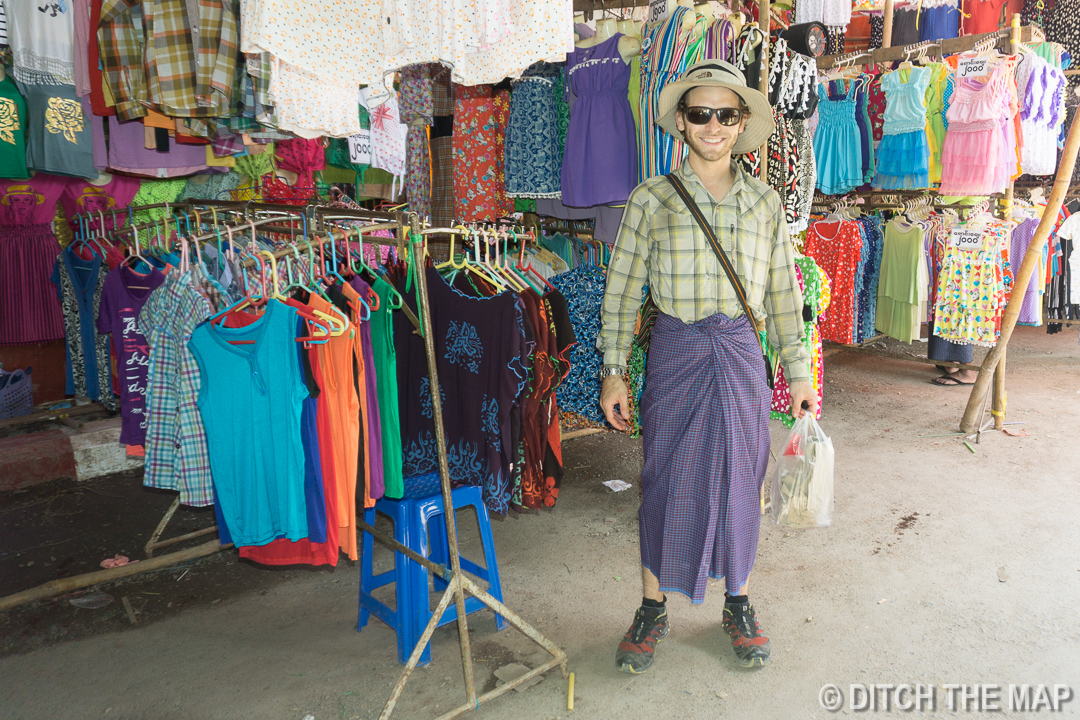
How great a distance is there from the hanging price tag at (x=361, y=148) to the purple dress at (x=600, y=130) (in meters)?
1.61

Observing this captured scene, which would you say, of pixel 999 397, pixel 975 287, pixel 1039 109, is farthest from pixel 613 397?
pixel 1039 109

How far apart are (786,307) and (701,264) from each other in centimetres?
43

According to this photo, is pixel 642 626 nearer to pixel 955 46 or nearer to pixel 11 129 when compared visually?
pixel 11 129

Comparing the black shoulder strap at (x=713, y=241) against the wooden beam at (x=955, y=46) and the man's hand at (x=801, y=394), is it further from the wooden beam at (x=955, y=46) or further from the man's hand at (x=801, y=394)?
the wooden beam at (x=955, y=46)

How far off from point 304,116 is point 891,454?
4.14 m

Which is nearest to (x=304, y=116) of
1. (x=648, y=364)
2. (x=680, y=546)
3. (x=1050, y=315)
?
(x=648, y=364)

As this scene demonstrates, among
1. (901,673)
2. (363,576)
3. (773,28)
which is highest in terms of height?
(773,28)

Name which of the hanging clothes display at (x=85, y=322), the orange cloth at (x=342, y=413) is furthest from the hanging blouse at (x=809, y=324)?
the hanging clothes display at (x=85, y=322)

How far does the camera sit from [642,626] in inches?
106

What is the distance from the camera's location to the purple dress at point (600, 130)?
380 cm

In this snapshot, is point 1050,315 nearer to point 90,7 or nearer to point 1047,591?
point 1047,591

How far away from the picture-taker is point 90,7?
3652mm

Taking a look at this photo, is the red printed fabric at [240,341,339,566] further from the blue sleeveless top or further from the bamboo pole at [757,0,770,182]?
the bamboo pole at [757,0,770,182]

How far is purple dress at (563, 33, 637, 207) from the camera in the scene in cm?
380
